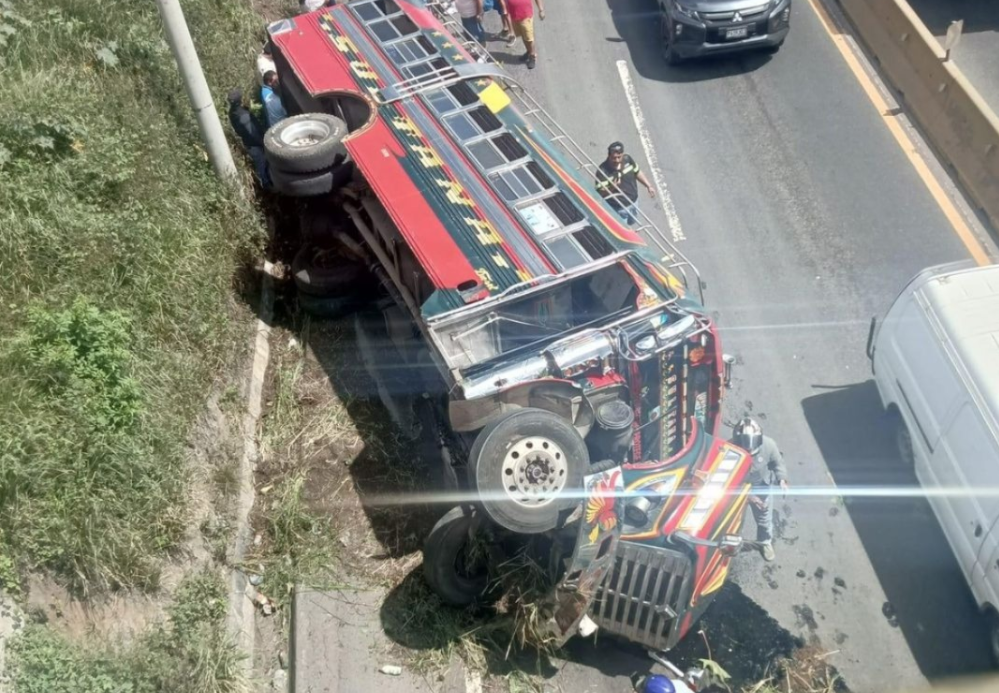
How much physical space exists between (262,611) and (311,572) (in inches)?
19.1

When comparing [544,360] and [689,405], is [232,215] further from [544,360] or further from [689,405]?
[689,405]

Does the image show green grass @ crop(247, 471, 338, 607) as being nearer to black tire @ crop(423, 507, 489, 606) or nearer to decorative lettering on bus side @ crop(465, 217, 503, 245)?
black tire @ crop(423, 507, 489, 606)

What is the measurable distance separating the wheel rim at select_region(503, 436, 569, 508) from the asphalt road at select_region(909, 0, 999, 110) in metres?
8.95

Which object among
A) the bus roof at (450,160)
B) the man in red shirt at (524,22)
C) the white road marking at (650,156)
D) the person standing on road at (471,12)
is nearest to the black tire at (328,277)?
the bus roof at (450,160)

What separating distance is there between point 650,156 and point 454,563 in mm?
6430

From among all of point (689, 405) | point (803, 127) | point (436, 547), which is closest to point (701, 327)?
point (689, 405)

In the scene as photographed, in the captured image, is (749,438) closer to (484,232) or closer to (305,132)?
(484,232)

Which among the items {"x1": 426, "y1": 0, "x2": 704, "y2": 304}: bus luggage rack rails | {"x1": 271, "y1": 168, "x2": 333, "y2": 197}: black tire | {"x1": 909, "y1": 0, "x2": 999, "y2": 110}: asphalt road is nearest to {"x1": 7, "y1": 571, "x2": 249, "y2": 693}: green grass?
{"x1": 271, "y1": 168, "x2": 333, "y2": 197}: black tire

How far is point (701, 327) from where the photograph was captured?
273 inches

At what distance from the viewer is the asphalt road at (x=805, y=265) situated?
722 cm

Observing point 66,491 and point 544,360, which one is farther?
point 544,360

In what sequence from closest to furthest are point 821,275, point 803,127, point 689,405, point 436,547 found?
point 436,547 → point 689,405 → point 821,275 → point 803,127

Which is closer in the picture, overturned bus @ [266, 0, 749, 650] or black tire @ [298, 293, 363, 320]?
overturned bus @ [266, 0, 749, 650]

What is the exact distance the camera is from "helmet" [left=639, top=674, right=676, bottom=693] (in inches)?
259
